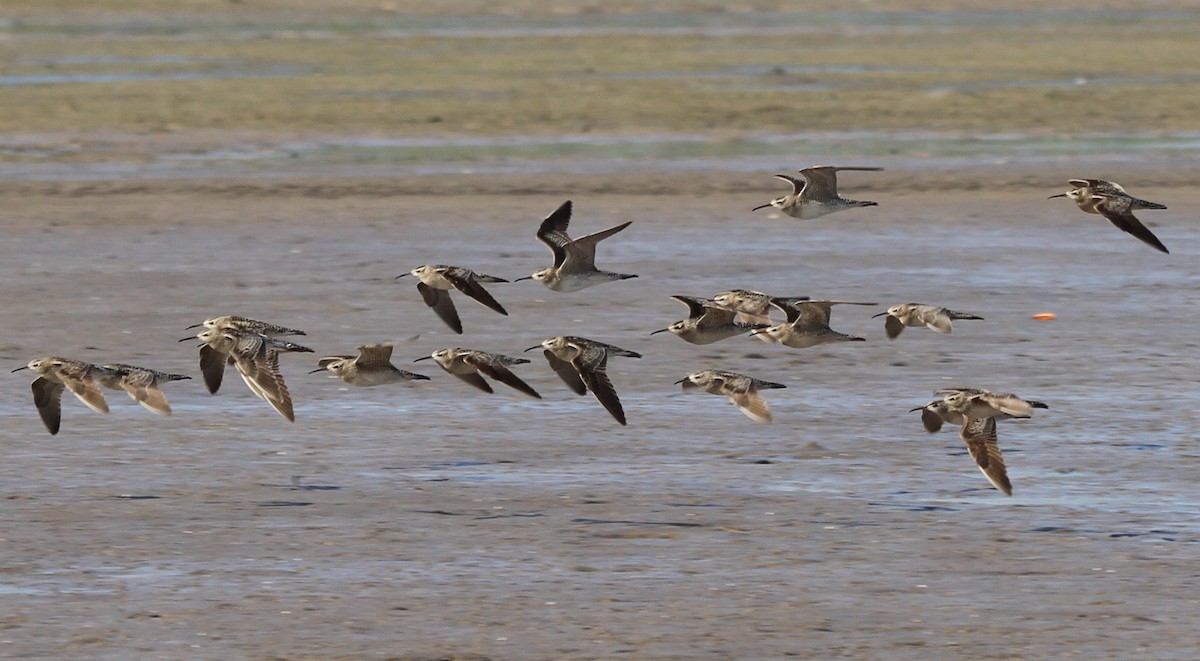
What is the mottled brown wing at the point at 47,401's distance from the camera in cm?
1205

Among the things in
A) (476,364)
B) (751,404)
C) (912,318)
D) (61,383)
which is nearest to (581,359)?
(476,364)

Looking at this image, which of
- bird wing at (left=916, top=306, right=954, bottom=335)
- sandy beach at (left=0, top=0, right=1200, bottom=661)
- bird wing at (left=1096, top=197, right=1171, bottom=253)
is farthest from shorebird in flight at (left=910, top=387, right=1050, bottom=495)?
bird wing at (left=1096, top=197, right=1171, bottom=253)

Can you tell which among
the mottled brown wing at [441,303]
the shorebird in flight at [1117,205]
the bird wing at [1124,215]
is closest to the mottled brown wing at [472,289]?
the mottled brown wing at [441,303]

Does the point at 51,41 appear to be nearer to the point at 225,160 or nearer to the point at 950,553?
the point at 225,160

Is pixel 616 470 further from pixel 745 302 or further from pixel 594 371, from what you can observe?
pixel 745 302

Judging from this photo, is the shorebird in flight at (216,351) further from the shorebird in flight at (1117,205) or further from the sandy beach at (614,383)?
the shorebird in flight at (1117,205)

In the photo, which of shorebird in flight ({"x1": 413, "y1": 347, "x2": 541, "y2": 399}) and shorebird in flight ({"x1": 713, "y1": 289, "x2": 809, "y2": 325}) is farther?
shorebird in flight ({"x1": 713, "y1": 289, "x2": 809, "y2": 325})

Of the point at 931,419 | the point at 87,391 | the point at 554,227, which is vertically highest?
the point at 554,227

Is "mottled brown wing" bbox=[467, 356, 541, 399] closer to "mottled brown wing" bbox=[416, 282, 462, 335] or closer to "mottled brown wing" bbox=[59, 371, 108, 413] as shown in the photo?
"mottled brown wing" bbox=[416, 282, 462, 335]

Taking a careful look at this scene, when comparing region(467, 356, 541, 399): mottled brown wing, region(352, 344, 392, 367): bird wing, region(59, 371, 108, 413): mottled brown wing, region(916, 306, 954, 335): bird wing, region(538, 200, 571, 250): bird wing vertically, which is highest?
region(538, 200, 571, 250): bird wing

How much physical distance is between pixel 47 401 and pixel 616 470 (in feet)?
9.82

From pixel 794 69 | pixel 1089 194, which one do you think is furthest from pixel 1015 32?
pixel 1089 194

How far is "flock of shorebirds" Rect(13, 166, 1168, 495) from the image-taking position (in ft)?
36.8

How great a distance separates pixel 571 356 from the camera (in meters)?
11.6
